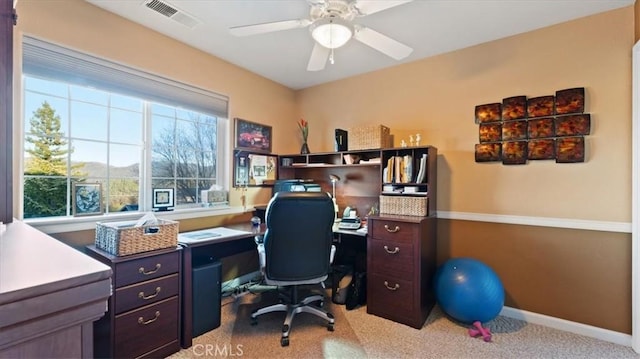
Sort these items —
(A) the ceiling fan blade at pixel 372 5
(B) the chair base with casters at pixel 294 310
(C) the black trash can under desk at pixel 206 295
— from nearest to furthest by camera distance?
(A) the ceiling fan blade at pixel 372 5
(C) the black trash can under desk at pixel 206 295
(B) the chair base with casters at pixel 294 310

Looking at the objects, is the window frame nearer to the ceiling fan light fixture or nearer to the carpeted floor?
the carpeted floor

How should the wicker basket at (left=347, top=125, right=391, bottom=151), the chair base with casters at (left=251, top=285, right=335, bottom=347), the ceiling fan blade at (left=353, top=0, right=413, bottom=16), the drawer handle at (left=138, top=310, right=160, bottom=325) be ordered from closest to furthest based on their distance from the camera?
the ceiling fan blade at (left=353, top=0, right=413, bottom=16)
the drawer handle at (left=138, top=310, right=160, bottom=325)
the chair base with casters at (left=251, top=285, right=335, bottom=347)
the wicker basket at (left=347, top=125, right=391, bottom=151)

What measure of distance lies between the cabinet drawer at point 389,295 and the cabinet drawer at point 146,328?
61.7 inches

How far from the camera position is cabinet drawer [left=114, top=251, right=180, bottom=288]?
1.74 metres

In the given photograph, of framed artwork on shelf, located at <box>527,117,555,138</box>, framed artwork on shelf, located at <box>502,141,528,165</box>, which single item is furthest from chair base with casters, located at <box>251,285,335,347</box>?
framed artwork on shelf, located at <box>527,117,555,138</box>

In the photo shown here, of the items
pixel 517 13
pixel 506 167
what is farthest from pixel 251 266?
pixel 517 13

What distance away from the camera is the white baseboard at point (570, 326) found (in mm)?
2082

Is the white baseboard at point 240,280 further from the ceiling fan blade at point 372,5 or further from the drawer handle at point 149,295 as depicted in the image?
the ceiling fan blade at point 372,5

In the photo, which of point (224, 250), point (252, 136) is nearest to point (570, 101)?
point (252, 136)

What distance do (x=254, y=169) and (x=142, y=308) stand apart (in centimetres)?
187

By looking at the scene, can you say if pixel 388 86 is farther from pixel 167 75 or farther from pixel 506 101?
pixel 167 75

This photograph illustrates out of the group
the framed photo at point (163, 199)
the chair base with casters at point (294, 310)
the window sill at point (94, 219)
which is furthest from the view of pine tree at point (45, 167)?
the chair base with casters at point (294, 310)

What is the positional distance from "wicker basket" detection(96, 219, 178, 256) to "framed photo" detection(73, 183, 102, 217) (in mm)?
289

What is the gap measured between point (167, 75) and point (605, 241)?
3807 mm
